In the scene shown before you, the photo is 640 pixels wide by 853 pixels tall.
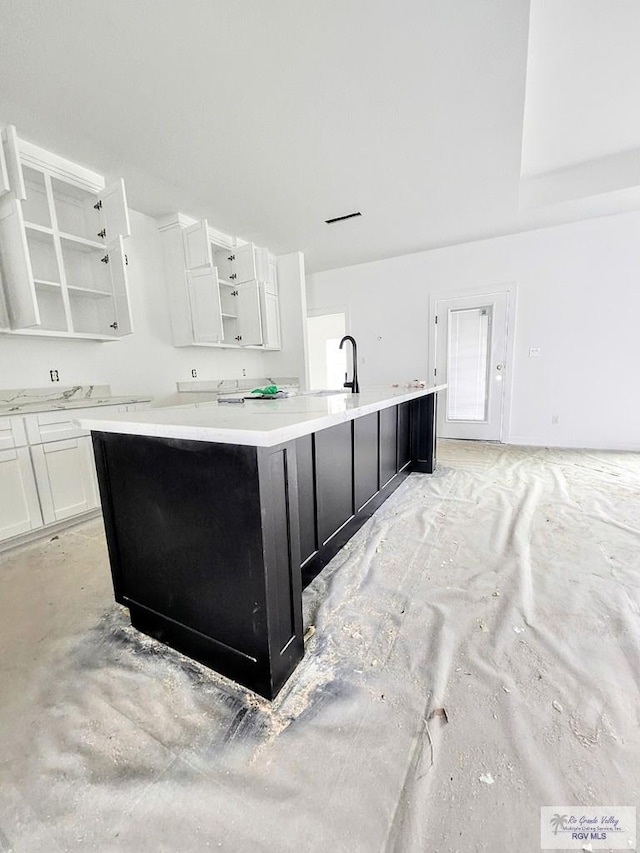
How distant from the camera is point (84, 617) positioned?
155cm

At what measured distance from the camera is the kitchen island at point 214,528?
1021mm

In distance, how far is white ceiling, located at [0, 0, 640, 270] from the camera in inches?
64.0

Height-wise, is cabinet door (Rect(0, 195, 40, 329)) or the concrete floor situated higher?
cabinet door (Rect(0, 195, 40, 329))

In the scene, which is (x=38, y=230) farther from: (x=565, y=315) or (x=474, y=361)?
(x=565, y=315)

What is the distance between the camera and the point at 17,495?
216cm

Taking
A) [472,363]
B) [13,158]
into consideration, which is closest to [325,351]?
[472,363]

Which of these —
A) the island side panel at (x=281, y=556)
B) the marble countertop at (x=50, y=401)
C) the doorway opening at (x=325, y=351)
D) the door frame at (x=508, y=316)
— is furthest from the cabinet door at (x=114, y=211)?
the doorway opening at (x=325, y=351)

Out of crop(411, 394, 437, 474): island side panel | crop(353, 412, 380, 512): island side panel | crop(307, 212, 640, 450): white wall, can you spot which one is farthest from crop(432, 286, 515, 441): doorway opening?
crop(353, 412, 380, 512): island side panel

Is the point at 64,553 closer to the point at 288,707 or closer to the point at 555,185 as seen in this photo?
the point at 288,707


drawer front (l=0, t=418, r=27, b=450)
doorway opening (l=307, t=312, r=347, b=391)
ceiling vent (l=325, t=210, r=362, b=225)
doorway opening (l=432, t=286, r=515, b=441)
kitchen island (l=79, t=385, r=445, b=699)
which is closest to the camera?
kitchen island (l=79, t=385, r=445, b=699)

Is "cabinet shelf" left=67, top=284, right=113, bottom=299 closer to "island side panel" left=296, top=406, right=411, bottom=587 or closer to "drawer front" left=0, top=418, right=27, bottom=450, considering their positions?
"drawer front" left=0, top=418, right=27, bottom=450

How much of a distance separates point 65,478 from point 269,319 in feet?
9.95

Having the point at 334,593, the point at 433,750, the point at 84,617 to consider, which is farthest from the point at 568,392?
the point at 84,617

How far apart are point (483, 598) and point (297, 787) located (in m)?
1.07
